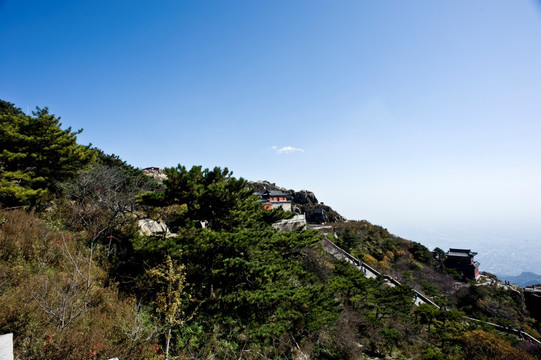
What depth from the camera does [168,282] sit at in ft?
24.3

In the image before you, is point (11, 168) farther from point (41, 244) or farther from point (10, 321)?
point (10, 321)

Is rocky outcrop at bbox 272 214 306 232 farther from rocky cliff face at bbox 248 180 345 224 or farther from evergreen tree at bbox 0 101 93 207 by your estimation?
evergreen tree at bbox 0 101 93 207

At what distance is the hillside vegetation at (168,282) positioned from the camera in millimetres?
6059

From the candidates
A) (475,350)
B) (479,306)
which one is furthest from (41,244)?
(479,306)

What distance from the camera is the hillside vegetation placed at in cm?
606

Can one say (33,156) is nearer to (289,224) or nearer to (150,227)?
(150,227)

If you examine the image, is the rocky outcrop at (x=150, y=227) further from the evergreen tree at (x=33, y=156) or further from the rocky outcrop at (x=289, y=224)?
the rocky outcrop at (x=289, y=224)

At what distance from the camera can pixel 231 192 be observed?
10.2 metres

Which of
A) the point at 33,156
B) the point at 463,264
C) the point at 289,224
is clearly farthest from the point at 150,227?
the point at 463,264

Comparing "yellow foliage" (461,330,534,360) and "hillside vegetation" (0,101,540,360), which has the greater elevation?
"hillside vegetation" (0,101,540,360)

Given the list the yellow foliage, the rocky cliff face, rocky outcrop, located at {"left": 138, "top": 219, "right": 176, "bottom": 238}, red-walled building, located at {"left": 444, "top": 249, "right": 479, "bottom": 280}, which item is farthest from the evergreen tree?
red-walled building, located at {"left": 444, "top": 249, "right": 479, "bottom": 280}

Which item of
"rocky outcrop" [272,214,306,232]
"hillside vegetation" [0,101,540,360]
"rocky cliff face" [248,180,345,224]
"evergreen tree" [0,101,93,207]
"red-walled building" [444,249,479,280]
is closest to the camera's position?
"hillside vegetation" [0,101,540,360]

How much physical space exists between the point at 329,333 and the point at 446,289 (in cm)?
2875

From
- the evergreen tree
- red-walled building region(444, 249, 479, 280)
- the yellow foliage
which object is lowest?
Answer: red-walled building region(444, 249, 479, 280)
